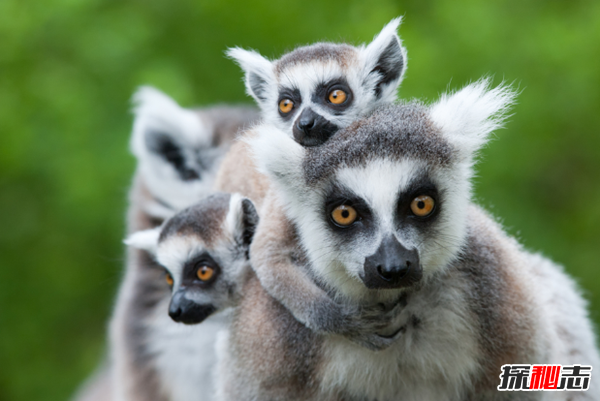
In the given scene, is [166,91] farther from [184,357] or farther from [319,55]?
[319,55]

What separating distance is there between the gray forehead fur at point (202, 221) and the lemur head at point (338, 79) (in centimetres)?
56

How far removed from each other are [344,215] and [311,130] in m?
0.59

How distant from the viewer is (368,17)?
19.9 feet

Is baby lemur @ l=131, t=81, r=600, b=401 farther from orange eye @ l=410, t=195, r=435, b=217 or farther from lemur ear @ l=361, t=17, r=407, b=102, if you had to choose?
lemur ear @ l=361, t=17, r=407, b=102

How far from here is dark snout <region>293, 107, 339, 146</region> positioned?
3219 mm

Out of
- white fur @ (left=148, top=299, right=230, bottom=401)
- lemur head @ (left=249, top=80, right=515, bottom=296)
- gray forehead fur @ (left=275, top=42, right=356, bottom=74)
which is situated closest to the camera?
lemur head @ (left=249, top=80, right=515, bottom=296)

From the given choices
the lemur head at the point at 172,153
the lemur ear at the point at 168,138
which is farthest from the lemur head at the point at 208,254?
the lemur ear at the point at 168,138

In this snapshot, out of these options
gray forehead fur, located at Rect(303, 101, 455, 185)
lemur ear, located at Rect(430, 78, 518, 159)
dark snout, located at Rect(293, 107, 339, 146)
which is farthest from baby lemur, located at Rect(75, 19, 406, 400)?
lemur ear, located at Rect(430, 78, 518, 159)

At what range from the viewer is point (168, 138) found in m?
5.29

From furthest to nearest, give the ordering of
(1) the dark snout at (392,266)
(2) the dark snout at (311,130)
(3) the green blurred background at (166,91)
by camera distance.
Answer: (3) the green blurred background at (166,91) → (2) the dark snout at (311,130) → (1) the dark snout at (392,266)

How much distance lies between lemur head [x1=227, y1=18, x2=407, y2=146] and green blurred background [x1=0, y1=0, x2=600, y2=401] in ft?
6.59

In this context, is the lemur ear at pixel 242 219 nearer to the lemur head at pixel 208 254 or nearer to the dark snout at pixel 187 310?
the lemur head at pixel 208 254

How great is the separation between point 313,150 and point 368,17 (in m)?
3.45

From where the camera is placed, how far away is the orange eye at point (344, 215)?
9.19 ft
